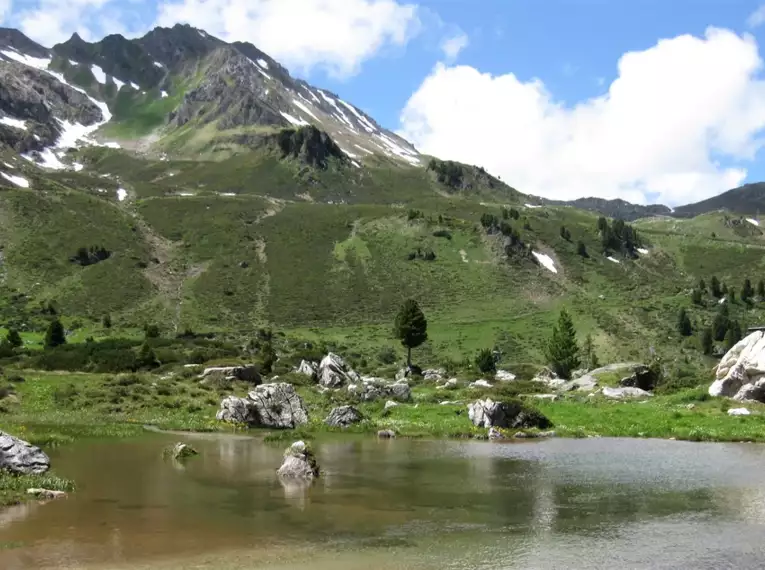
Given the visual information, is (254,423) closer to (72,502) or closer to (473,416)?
(473,416)

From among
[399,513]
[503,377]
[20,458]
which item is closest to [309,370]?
[503,377]

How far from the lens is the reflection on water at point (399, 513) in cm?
1477

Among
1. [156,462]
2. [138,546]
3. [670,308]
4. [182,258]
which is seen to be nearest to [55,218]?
[182,258]

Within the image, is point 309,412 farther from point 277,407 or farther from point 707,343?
point 707,343

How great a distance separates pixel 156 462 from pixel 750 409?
36.6m

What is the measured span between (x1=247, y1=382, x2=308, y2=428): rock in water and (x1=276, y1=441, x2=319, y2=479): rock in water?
16.8 m

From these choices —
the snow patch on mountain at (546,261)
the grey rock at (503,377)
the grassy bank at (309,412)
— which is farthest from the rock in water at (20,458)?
the snow patch on mountain at (546,261)

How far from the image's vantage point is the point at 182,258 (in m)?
174

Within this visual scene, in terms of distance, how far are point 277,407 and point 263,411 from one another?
3.03 feet

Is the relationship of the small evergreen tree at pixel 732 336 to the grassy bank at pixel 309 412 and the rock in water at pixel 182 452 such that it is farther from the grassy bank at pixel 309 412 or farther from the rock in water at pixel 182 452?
the rock in water at pixel 182 452

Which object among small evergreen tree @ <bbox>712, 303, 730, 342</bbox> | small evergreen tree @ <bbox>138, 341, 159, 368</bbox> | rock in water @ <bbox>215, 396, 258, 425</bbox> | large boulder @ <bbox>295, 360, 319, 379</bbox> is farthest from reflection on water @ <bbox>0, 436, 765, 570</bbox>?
small evergreen tree @ <bbox>712, 303, 730, 342</bbox>

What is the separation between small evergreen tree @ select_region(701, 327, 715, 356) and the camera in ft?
399

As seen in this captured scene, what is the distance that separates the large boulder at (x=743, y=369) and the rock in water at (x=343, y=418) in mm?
27087

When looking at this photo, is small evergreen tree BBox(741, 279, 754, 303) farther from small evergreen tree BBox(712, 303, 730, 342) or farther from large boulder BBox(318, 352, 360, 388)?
large boulder BBox(318, 352, 360, 388)
